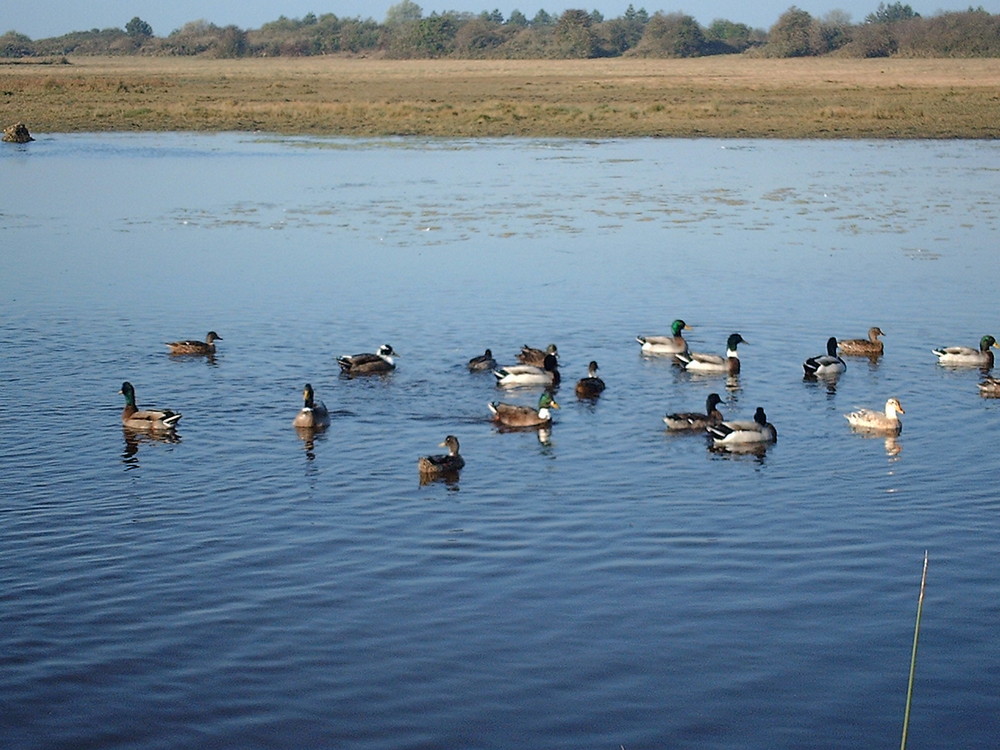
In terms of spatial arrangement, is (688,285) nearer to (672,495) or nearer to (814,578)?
(672,495)

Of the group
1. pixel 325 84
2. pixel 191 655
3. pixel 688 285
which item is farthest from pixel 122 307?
pixel 325 84

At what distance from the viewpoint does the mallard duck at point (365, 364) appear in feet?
55.4

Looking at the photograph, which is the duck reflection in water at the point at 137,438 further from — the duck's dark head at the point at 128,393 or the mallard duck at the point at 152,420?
the duck's dark head at the point at 128,393

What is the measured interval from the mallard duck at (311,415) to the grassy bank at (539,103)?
36.9 m

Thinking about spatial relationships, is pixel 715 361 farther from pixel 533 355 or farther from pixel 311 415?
pixel 311 415

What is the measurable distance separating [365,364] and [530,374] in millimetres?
1896

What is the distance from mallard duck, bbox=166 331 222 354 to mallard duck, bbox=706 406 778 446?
273 inches

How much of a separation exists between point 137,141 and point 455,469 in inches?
1529

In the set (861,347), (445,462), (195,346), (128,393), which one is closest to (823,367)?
(861,347)

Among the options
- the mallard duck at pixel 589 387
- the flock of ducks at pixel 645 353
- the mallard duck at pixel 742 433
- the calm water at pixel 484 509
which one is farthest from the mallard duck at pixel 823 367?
the mallard duck at pixel 742 433

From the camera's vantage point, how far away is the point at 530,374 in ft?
54.9

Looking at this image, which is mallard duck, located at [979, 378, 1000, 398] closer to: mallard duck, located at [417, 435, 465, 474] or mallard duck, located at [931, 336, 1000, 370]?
mallard duck, located at [931, 336, 1000, 370]

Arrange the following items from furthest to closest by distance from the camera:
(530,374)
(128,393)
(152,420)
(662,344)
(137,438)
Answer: (662,344) < (530,374) < (128,393) < (152,420) < (137,438)

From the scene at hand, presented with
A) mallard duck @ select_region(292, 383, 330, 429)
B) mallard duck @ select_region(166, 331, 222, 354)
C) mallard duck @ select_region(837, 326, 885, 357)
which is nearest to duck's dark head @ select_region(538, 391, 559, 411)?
mallard duck @ select_region(292, 383, 330, 429)
